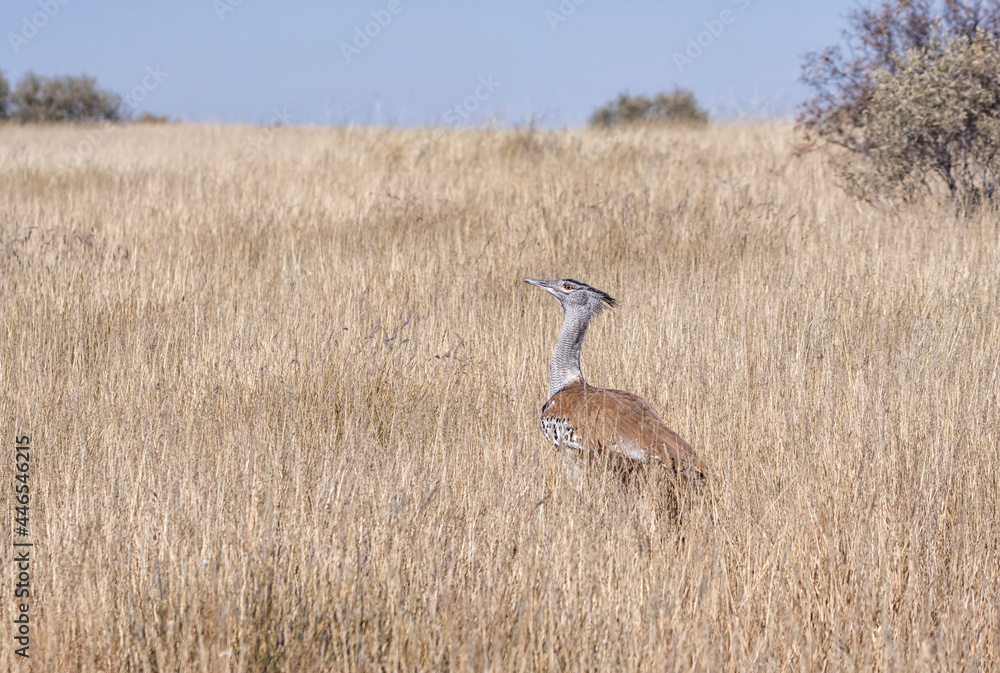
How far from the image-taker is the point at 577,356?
12.3ft

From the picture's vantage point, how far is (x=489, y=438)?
339 centimetres

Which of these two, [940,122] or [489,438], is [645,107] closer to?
[940,122]

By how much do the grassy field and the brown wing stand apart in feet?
0.42

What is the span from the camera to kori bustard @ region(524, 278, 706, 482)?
2.89 meters

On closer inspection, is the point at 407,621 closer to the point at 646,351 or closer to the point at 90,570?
the point at 90,570

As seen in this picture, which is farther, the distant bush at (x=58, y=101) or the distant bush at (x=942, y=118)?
the distant bush at (x=58, y=101)

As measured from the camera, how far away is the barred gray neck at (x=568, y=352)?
3686 millimetres

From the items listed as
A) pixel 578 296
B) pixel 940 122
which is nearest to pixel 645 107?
pixel 940 122

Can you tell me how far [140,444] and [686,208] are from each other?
524 cm

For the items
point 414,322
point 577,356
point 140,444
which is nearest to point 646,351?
point 577,356

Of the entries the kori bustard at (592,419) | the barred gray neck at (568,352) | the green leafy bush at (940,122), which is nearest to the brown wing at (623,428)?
the kori bustard at (592,419)

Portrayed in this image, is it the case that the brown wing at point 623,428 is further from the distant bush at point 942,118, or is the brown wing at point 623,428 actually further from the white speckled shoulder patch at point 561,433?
the distant bush at point 942,118

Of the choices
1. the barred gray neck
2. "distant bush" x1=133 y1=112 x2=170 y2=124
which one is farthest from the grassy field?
"distant bush" x1=133 y1=112 x2=170 y2=124

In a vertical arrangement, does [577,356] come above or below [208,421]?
above
